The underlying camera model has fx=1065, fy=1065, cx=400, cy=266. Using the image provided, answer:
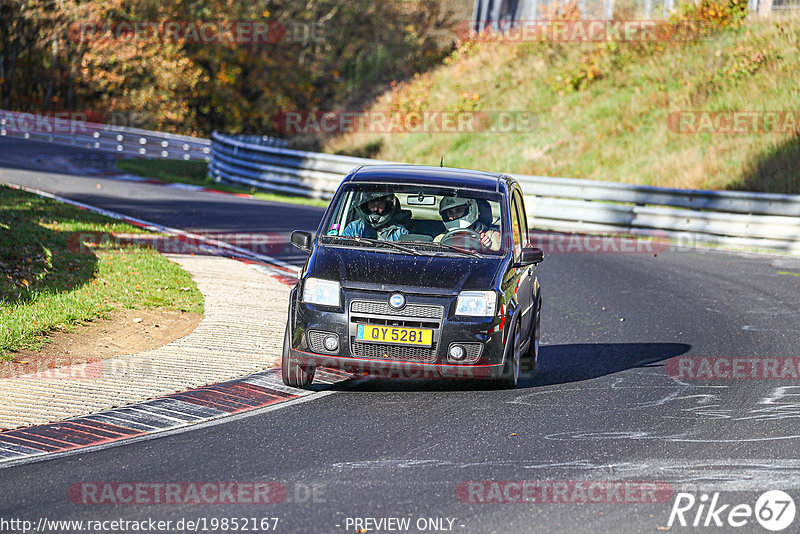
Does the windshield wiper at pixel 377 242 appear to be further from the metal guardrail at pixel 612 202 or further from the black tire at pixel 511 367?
the metal guardrail at pixel 612 202

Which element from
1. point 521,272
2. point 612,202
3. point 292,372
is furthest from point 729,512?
point 612,202

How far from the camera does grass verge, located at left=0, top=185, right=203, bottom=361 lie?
1080 centimetres

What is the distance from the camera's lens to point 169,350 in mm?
10062

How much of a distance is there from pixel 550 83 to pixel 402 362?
99.5ft

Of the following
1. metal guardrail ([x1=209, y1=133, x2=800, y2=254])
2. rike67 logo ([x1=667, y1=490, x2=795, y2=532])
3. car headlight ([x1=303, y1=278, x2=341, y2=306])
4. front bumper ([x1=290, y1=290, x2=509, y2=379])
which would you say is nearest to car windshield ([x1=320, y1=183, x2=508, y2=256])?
car headlight ([x1=303, y1=278, x2=341, y2=306])

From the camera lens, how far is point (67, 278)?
13.1m

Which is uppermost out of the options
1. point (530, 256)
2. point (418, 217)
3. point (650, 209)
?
point (418, 217)

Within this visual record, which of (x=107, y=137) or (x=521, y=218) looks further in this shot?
(x=107, y=137)

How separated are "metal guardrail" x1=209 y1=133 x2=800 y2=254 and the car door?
12.6 meters

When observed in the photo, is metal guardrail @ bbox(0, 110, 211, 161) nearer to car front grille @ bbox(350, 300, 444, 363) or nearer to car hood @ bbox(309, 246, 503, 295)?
car hood @ bbox(309, 246, 503, 295)

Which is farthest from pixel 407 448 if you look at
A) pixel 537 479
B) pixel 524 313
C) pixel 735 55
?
pixel 735 55

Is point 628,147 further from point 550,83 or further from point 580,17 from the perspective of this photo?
point 580,17

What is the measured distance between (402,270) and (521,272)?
1.41 metres

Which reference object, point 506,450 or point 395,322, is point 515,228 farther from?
point 506,450
